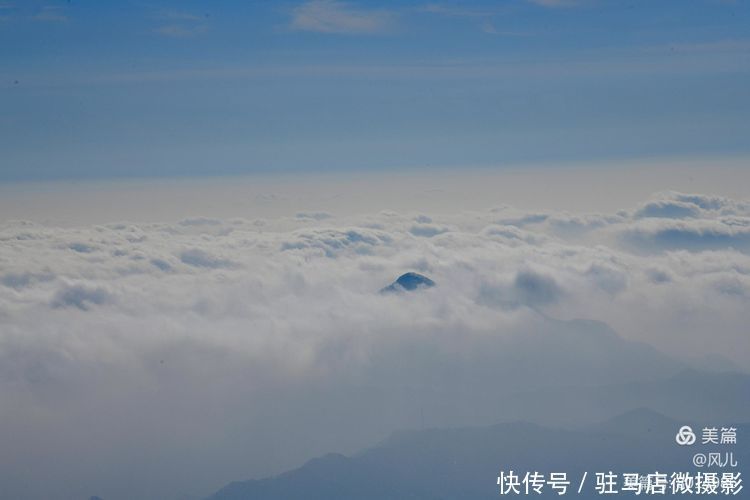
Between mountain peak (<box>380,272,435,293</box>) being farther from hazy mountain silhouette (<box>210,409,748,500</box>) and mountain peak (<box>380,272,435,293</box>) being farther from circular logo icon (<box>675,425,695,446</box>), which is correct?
circular logo icon (<box>675,425,695,446</box>)

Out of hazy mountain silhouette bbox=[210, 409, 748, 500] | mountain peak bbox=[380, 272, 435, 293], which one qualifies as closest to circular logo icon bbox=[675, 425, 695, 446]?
hazy mountain silhouette bbox=[210, 409, 748, 500]

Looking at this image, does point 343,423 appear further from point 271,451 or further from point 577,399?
point 577,399

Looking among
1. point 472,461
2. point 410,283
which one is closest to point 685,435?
point 472,461

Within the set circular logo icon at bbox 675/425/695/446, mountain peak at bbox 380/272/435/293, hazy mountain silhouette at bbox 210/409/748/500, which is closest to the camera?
circular logo icon at bbox 675/425/695/446

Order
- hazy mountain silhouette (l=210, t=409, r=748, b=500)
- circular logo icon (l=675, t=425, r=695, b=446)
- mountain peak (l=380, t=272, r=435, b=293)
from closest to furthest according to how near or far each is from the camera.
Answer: circular logo icon (l=675, t=425, r=695, b=446) < hazy mountain silhouette (l=210, t=409, r=748, b=500) < mountain peak (l=380, t=272, r=435, b=293)

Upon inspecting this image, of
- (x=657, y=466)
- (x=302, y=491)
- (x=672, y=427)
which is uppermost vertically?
(x=672, y=427)

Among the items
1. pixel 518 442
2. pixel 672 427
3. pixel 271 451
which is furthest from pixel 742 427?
pixel 271 451

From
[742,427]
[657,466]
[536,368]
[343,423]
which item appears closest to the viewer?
[657,466]

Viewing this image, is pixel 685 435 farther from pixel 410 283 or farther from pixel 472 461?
pixel 410 283

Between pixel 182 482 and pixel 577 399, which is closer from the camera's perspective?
pixel 182 482
